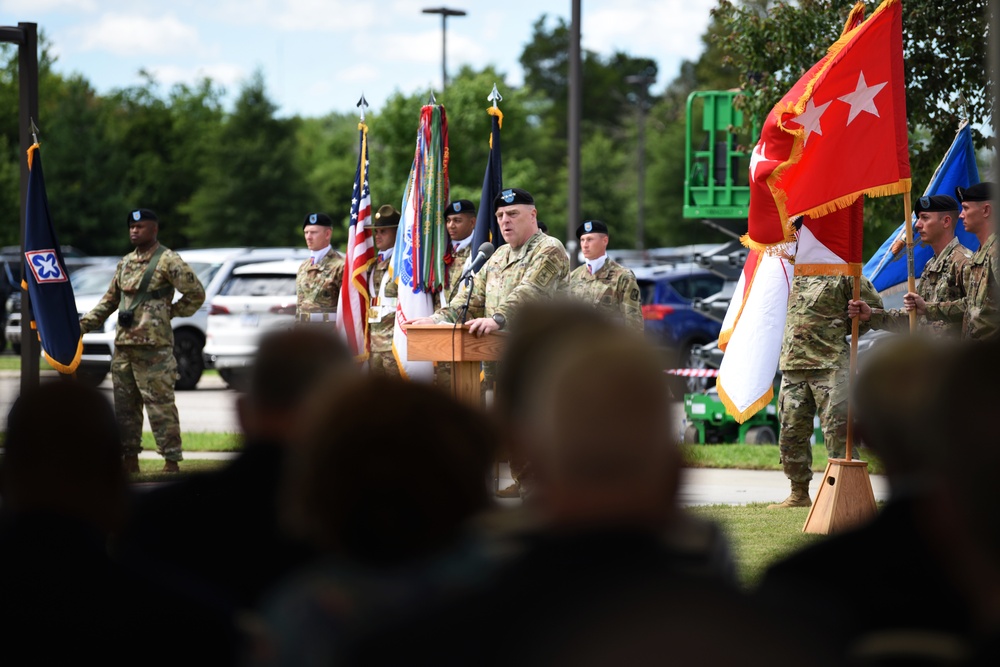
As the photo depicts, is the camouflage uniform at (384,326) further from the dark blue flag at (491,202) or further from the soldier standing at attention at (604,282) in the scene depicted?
the soldier standing at attention at (604,282)

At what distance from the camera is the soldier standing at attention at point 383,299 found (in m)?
11.9

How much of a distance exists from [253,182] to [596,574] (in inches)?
1877

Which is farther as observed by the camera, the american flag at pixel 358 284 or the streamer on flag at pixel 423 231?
the american flag at pixel 358 284

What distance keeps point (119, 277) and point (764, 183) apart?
583 centimetres

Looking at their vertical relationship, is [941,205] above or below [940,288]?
above

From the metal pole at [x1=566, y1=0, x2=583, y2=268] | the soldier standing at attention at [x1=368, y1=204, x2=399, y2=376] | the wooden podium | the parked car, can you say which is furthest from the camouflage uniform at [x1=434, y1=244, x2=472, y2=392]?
the parked car

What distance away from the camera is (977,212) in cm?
862

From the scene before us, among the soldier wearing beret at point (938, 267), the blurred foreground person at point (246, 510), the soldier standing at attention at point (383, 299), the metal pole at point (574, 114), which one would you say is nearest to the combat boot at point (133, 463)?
the soldier standing at attention at point (383, 299)

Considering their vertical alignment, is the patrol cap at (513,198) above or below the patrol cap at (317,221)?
above

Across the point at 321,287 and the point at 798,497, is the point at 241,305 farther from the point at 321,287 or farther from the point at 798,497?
the point at 798,497

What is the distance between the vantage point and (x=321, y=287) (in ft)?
41.0

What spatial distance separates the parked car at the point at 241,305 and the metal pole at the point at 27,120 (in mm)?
6646

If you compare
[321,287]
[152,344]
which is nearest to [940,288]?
[321,287]

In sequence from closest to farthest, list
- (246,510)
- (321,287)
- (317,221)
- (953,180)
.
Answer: (246,510), (953,180), (321,287), (317,221)
